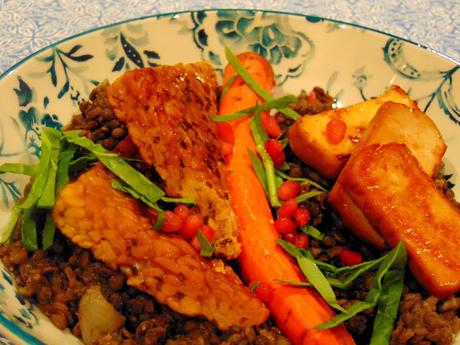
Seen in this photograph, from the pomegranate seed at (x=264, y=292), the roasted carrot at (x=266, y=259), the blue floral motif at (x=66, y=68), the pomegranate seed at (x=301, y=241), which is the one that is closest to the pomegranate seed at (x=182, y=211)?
the roasted carrot at (x=266, y=259)

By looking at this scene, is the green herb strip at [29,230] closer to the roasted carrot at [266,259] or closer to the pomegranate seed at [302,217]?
the roasted carrot at [266,259]

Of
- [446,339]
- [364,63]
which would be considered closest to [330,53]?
[364,63]

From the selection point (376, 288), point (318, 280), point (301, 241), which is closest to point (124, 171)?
point (301, 241)

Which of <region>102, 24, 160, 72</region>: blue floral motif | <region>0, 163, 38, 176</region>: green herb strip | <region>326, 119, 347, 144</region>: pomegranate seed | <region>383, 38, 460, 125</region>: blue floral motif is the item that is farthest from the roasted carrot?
<region>383, 38, 460, 125</region>: blue floral motif

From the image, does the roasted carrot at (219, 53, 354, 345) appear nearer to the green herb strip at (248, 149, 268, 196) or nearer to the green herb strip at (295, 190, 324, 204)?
the green herb strip at (248, 149, 268, 196)

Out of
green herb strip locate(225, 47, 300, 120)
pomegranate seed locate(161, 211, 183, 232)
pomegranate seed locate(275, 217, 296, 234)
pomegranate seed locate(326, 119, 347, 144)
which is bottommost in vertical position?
pomegranate seed locate(275, 217, 296, 234)

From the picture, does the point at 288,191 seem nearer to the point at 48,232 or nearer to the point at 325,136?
the point at 325,136
